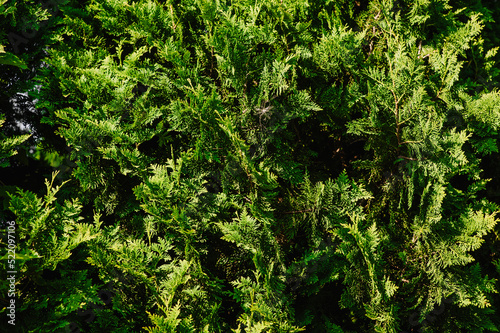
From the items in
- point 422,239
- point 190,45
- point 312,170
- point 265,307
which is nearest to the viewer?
point 265,307

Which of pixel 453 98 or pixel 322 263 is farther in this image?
pixel 453 98

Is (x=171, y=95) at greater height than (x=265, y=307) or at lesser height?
greater

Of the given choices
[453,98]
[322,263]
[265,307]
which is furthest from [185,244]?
[453,98]

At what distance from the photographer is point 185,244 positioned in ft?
9.06

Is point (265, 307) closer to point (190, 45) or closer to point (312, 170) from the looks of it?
point (312, 170)

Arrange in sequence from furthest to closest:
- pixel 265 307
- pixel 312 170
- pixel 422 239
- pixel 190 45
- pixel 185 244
A: pixel 312 170 → pixel 190 45 → pixel 422 239 → pixel 185 244 → pixel 265 307

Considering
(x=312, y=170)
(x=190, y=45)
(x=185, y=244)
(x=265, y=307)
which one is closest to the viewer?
(x=265, y=307)

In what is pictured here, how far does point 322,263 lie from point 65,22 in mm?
3475

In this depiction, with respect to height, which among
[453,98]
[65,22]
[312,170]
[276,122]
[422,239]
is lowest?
[422,239]

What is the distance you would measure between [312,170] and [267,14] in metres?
1.64

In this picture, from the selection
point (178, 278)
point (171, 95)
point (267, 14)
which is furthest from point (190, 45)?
point (178, 278)

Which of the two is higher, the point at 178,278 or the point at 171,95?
the point at 171,95

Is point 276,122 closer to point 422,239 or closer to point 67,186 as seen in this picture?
point 422,239

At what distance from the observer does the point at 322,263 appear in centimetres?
284
